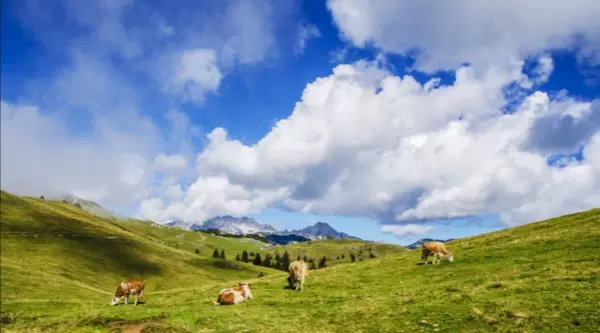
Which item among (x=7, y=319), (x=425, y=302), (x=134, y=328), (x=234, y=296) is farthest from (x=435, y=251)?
(x=7, y=319)

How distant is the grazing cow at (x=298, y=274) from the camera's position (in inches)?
1217

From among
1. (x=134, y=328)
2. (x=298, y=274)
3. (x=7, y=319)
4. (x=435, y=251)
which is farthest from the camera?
(x=435, y=251)

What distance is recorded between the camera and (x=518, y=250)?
33.9 metres

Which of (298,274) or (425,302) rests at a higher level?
(298,274)

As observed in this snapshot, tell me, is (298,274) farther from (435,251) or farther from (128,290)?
(128,290)

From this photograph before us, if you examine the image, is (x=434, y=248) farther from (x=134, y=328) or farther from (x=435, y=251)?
(x=134, y=328)

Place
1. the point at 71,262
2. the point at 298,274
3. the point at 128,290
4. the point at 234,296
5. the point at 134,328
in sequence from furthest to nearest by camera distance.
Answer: the point at 71,262, the point at 128,290, the point at 298,274, the point at 234,296, the point at 134,328

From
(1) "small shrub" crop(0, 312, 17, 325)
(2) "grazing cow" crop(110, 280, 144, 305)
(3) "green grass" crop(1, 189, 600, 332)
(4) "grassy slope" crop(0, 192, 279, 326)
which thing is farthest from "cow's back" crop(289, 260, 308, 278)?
(4) "grassy slope" crop(0, 192, 279, 326)

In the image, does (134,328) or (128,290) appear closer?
(134,328)

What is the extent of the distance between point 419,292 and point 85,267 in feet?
416

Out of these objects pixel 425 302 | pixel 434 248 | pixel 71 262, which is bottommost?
pixel 425 302

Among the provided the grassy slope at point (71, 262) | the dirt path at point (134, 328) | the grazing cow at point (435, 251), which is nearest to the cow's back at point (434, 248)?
the grazing cow at point (435, 251)

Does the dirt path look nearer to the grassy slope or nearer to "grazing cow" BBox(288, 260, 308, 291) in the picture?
"grazing cow" BBox(288, 260, 308, 291)

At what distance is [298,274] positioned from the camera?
1222 inches
